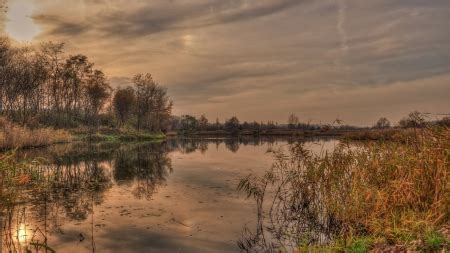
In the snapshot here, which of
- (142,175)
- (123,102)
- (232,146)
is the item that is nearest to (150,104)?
(123,102)

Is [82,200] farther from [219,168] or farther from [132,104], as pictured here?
[132,104]

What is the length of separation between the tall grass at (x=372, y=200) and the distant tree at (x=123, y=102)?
81703 millimetres

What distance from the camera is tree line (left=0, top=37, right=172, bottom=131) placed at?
190ft

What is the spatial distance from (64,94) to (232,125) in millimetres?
66762

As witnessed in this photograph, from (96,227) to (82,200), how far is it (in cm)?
433

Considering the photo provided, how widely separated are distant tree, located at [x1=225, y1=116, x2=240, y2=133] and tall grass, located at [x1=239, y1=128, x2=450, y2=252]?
108211 mm

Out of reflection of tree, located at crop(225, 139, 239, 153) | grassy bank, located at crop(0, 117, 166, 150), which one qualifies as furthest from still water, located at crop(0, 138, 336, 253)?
reflection of tree, located at crop(225, 139, 239, 153)

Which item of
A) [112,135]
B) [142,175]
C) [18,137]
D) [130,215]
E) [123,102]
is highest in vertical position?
[123,102]

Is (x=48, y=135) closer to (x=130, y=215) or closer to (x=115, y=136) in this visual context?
(x=115, y=136)

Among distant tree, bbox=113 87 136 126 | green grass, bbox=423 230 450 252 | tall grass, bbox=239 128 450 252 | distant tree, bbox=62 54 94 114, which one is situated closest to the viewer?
green grass, bbox=423 230 450 252

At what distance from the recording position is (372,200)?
9.83 meters

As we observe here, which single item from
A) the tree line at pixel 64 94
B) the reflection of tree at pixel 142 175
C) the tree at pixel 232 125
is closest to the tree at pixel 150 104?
the tree line at pixel 64 94

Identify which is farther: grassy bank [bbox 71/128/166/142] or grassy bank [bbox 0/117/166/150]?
grassy bank [bbox 71/128/166/142]

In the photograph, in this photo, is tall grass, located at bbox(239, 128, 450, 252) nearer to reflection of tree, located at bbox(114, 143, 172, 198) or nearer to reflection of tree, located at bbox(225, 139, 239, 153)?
reflection of tree, located at bbox(114, 143, 172, 198)
